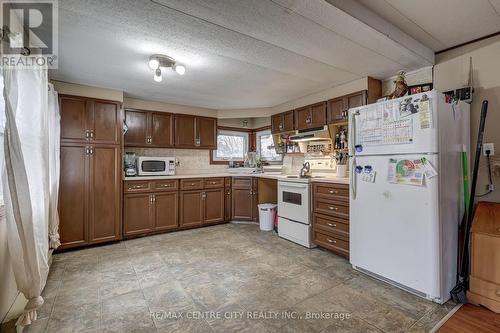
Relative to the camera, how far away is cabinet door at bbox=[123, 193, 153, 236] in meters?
3.51

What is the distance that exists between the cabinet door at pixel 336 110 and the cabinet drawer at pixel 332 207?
115 centimetres

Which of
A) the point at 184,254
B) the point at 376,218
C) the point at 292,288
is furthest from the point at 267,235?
the point at 376,218

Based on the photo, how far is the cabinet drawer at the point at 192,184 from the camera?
157 inches

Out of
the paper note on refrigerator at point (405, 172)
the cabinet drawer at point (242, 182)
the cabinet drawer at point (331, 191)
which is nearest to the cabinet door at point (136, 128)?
the cabinet drawer at point (242, 182)

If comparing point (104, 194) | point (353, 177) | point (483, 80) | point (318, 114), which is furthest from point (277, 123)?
point (104, 194)

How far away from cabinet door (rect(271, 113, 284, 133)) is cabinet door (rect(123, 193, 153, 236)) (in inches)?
97.9

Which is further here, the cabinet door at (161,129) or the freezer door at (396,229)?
the cabinet door at (161,129)

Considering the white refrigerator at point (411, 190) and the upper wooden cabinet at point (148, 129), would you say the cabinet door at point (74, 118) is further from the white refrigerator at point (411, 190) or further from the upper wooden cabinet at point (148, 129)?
the white refrigerator at point (411, 190)

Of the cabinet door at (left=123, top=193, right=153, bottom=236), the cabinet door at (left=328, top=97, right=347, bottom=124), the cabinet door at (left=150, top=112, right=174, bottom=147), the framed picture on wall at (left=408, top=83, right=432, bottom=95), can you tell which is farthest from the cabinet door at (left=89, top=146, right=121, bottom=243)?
the framed picture on wall at (left=408, top=83, right=432, bottom=95)

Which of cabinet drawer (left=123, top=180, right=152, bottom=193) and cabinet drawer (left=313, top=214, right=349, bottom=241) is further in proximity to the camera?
cabinet drawer (left=123, top=180, right=152, bottom=193)

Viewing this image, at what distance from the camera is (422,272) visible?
193cm

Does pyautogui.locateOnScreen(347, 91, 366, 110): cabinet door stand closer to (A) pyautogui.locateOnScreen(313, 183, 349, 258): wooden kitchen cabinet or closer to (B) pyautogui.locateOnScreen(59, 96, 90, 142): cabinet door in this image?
(A) pyautogui.locateOnScreen(313, 183, 349, 258): wooden kitchen cabinet

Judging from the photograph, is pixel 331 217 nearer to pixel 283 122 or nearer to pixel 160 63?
pixel 283 122

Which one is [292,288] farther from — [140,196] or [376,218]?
[140,196]
